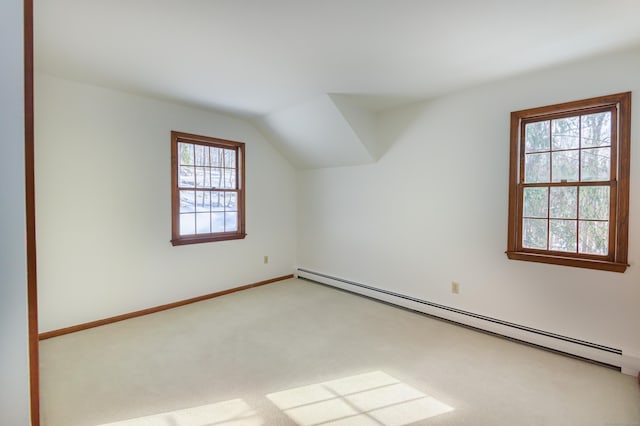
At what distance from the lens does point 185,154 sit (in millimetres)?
3771

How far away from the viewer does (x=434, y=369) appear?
2285 millimetres

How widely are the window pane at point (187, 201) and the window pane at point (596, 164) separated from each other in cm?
403

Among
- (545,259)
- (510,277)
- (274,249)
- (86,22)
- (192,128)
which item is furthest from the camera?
(274,249)

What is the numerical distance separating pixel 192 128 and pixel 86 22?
72.1 inches

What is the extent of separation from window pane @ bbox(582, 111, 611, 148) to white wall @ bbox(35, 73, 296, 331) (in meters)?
3.82

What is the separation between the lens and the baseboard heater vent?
93.1 inches

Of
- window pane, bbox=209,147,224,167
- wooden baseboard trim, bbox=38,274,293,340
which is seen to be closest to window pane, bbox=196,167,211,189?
window pane, bbox=209,147,224,167

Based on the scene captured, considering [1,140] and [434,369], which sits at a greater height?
[1,140]

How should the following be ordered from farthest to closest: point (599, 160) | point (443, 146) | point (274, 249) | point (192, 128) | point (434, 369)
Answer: point (274, 249), point (192, 128), point (443, 146), point (599, 160), point (434, 369)

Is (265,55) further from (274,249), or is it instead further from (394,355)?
(274,249)

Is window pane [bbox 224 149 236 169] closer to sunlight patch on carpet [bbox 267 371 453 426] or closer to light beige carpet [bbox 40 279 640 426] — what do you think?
light beige carpet [bbox 40 279 640 426]

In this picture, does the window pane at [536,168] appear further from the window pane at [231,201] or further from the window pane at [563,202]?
the window pane at [231,201]

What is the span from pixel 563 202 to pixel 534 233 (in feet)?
1.14

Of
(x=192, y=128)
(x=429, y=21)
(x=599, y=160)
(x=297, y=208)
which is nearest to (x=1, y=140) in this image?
(x=429, y=21)
